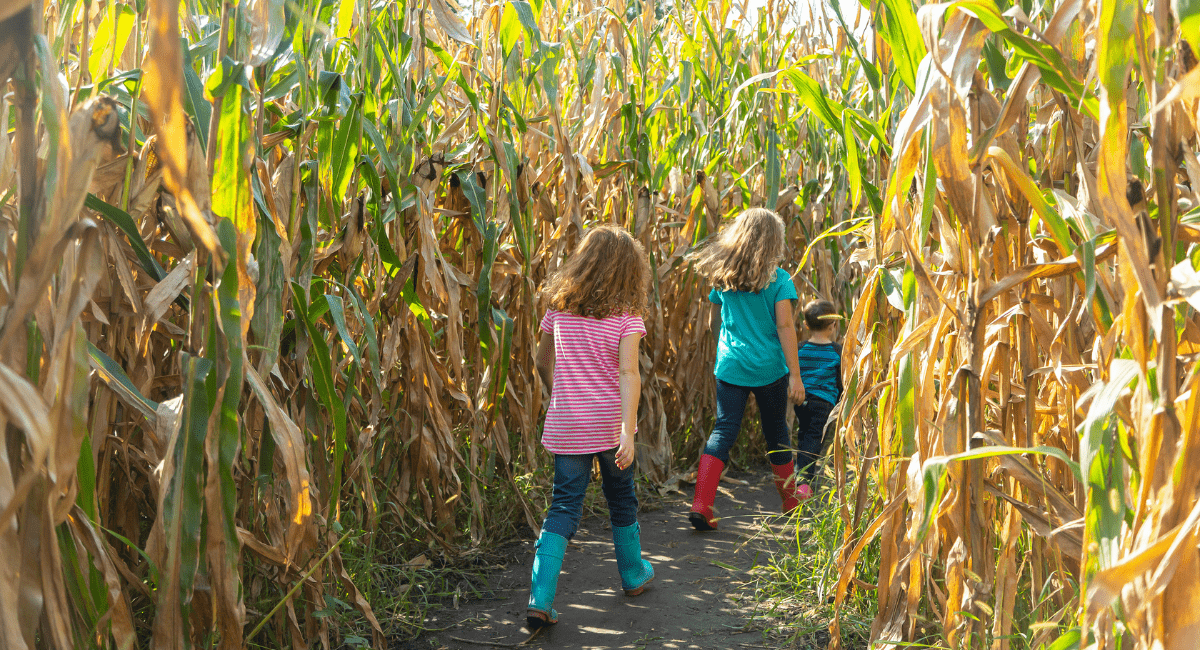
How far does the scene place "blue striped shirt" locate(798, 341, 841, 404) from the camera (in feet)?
11.7

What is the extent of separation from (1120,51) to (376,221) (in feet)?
5.68

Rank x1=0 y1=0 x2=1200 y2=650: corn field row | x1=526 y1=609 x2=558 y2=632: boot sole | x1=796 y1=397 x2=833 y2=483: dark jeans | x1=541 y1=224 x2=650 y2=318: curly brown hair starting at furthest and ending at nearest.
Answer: x1=796 y1=397 x2=833 y2=483: dark jeans → x1=541 y1=224 x2=650 y2=318: curly brown hair → x1=526 y1=609 x2=558 y2=632: boot sole → x1=0 y1=0 x2=1200 y2=650: corn field row

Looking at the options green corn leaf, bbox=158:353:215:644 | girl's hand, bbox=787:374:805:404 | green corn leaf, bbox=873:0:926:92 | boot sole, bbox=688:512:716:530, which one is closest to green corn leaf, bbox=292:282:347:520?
green corn leaf, bbox=158:353:215:644

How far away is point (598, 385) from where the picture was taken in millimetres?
2477

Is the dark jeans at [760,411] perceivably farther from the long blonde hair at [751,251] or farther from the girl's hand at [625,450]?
the girl's hand at [625,450]

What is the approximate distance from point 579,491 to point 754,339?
45.8 inches

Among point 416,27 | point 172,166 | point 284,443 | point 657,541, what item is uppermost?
point 416,27

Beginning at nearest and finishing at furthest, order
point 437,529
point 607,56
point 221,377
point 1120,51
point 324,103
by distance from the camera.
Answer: point 1120,51, point 221,377, point 324,103, point 437,529, point 607,56

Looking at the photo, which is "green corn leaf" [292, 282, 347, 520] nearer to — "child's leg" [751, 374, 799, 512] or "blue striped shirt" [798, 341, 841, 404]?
"child's leg" [751, 374, 799, 512]

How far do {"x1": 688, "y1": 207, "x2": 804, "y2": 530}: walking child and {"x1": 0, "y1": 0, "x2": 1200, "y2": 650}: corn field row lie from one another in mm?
633

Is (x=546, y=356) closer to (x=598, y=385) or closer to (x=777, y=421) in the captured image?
(x=598, y=385)

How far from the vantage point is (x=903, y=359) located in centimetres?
153

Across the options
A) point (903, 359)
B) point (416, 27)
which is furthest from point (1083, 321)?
point (416, 27)

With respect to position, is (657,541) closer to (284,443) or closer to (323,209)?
(323,209)
